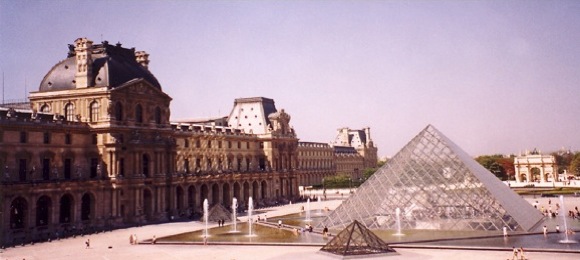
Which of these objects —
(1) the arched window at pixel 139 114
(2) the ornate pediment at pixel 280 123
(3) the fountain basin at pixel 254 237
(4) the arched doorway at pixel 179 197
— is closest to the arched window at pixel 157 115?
(1) the arched window at pixel 139 114

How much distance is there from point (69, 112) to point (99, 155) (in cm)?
549

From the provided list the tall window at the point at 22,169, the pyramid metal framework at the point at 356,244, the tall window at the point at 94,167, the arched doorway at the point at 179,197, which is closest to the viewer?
the pyramid metal framework at the point at 356,244

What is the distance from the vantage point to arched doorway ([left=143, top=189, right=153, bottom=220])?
55.9 m

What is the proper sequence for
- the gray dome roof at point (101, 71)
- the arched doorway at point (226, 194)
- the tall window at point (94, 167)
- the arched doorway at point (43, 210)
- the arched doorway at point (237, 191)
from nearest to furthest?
the arched doorway at point (43, 210), the tall window at point (94, 167), the gray dome roof at point (101, 71), the arched doorway at point (226, 194), the arched doorway at point (237, 191)

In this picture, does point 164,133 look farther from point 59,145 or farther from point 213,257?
point 213,257

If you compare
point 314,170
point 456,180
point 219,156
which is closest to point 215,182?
point 219,156

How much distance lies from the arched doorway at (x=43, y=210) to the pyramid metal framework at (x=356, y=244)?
26.1 metres

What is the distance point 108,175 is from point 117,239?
1049 cm

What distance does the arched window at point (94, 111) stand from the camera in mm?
52312

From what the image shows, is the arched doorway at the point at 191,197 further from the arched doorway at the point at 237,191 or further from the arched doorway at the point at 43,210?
the arched doorway at the point at 43,210

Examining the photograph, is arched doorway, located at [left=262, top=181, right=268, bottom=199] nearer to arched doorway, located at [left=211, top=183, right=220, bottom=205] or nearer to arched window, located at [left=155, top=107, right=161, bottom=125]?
arched doorway, located at [left=211, top=183, right=220, bottom=205]

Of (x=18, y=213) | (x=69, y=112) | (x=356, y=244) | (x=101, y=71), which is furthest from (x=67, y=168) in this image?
(x=356, y=244)

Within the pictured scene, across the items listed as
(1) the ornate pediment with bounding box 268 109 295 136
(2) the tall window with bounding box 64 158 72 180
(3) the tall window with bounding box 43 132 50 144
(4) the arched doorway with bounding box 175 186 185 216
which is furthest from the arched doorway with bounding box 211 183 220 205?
(3) the tall window with bounding box 43 132 50 144

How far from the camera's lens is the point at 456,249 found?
32.7 meters
